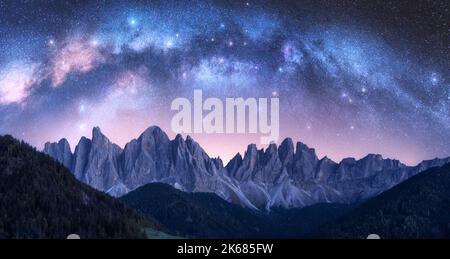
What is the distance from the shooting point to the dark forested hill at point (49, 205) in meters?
154

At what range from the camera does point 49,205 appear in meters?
169

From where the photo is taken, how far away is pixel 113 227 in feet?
541

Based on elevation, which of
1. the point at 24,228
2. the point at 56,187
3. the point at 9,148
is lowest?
the point at 24,228

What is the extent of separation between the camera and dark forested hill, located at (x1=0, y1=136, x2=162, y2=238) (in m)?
154
